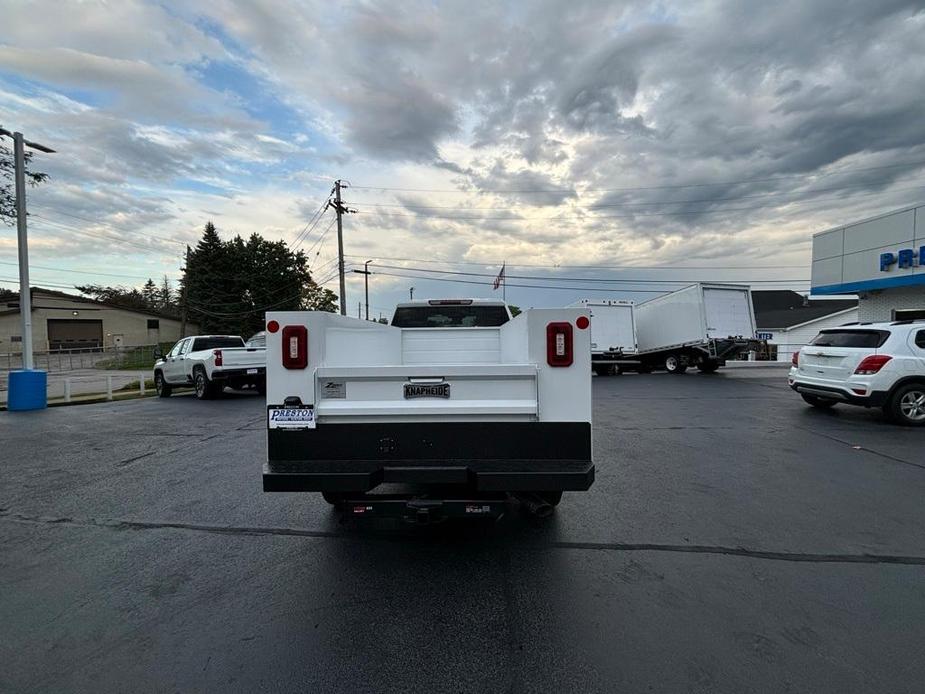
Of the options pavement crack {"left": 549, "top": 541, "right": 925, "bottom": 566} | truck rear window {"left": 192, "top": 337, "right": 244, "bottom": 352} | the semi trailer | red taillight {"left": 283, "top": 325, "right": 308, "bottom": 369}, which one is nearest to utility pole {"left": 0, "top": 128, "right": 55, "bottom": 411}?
truck rear window {"left": 192, "top": 337, "right": 244, "bottom": 352}

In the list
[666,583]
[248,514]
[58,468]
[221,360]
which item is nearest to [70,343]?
[221,360]

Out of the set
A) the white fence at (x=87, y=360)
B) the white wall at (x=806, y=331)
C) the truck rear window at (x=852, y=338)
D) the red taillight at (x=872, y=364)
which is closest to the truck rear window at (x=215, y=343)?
the truck rear window at (x=852, y=338)

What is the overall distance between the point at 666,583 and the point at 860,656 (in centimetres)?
103

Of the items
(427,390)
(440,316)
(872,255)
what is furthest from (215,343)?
(872,255)

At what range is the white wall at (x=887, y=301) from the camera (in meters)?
17.9

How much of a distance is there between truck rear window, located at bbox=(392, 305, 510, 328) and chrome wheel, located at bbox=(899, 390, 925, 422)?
25.2 ft

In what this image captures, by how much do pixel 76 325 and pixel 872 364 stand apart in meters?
61.8

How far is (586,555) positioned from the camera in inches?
149

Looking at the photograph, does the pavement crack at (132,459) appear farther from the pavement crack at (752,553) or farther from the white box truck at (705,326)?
the white box truck at (705,326)

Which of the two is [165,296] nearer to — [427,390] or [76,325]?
[76,325]

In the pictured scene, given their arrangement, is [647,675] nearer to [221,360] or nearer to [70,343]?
[221,360]

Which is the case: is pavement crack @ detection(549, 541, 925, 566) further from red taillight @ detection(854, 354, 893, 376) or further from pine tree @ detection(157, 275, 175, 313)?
pine tree @ detection(157, 275, 175, 313)

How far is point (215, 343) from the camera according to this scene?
642 inches

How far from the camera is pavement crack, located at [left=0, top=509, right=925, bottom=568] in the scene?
12.2 feet
